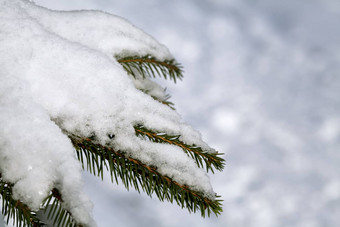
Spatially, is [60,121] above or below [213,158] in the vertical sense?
below

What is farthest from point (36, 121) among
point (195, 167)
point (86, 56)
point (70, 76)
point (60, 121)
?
point (195, 167)

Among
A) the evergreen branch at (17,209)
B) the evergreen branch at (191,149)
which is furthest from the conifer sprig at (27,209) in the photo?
the evergreen branch at (191,149)

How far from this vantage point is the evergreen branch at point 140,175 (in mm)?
1104

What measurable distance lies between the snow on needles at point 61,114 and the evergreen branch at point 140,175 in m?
0.03

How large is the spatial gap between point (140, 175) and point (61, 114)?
0.34 m

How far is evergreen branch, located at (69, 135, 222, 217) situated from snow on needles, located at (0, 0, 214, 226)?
0.09ft

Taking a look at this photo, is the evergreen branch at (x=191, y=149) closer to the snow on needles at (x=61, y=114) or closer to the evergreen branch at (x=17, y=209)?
the snow on needles at (x=61, y=114)

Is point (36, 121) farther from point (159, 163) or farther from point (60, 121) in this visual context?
point (159, 163)

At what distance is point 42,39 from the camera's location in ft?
4.17

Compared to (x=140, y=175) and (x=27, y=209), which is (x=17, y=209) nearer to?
(x=27, y=209)

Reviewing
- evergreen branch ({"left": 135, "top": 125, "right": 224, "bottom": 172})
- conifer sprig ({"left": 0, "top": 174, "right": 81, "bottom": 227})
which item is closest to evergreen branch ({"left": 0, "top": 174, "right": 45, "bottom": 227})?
conifer sprig ({"left": 0, "top": 174, "right": 81, "bottom": 227})

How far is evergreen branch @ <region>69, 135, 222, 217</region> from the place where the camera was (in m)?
1.10

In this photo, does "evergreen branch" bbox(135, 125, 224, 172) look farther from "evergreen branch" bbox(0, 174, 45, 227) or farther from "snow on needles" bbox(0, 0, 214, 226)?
"evergreen branch" bbox(0, 174, 45, 227)

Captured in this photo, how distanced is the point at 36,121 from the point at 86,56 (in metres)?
0.40
